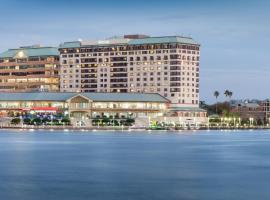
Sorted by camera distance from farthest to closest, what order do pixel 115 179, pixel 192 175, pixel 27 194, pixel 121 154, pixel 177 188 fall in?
1. pixel 121 154
2. pixel 192 175
3. pixel 115 179
4. pixel 177 188
5. pixel 27 194

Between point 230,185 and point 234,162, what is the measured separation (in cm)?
2591

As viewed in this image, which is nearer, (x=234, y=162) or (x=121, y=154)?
(x=234, y=162)

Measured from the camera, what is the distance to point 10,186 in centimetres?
6050

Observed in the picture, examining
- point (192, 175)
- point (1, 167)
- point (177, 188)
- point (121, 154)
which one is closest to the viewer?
point (177, 188)

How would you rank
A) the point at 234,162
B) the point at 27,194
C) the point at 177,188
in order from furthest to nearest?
the point at 234,162, the point at 177,188, the point at 27,194

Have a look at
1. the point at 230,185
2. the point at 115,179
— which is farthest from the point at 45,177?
the point at 230,185

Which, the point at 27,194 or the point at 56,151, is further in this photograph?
the point at 56,151

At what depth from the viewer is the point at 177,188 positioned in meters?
60.4

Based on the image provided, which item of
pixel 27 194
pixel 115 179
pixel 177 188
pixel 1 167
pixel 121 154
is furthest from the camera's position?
pixel 121 154

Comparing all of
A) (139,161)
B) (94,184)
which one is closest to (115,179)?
(94,184)

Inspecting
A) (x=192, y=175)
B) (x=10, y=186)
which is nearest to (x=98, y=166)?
(x=192, y=175)

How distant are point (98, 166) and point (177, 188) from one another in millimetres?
21131

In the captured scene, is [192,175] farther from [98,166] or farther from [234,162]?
[234,162]

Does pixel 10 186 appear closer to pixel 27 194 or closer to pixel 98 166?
pixel 27 194
